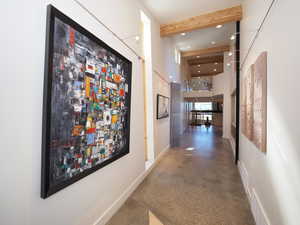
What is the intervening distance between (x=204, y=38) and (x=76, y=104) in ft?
21.2

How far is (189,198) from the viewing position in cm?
234

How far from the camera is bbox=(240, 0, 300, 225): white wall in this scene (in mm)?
1018

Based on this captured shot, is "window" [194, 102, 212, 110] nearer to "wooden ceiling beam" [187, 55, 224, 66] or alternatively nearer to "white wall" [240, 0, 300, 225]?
"wooden ceiling beam" [187, 55, 224, 66]

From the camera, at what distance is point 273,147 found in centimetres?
141

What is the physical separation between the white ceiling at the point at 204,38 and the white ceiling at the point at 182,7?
181cm

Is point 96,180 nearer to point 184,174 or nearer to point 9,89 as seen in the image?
point 9,89

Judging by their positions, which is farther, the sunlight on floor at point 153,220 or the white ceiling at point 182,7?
the white ceiling at point 182,7

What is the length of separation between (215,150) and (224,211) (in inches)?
128

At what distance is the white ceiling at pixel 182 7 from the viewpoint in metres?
3.29

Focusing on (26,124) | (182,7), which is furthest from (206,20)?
(26,124)

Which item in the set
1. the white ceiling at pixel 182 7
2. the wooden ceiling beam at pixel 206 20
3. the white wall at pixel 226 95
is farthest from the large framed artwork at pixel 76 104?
the white wall at pixel 226 95

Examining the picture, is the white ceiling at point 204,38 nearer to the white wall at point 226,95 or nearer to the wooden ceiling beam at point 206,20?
the white wall at point 226,95

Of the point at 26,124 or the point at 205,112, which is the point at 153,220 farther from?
the point at 205,112

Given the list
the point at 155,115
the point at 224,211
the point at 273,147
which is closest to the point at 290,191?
the point at 273,147
